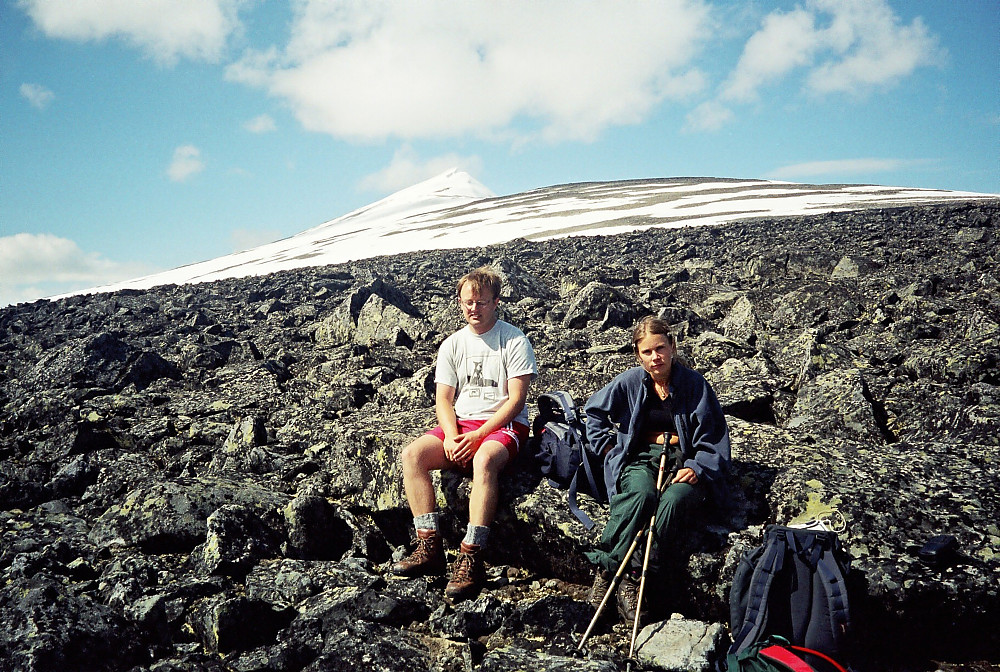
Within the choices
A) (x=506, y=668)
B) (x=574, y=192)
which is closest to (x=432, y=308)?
(x=506, y=668)

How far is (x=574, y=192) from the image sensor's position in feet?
222

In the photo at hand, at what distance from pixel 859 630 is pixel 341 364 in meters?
7.70

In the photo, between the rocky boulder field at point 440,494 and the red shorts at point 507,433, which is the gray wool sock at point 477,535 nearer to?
the rocky boulder field at point 440,494

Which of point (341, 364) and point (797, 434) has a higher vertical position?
point (341, 364)

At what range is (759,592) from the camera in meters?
2.99

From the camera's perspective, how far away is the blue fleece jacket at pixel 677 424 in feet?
11.9

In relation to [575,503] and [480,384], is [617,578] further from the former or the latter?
[480,384]

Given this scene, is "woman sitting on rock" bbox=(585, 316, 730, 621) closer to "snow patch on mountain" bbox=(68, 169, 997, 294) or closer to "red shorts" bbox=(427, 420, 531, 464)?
"red shorts" bbox=(427, 420, 531, 464)

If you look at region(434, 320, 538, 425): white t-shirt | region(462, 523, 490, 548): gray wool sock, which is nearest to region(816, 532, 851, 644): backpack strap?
region(462, 523, 490, 548): gray wool sock

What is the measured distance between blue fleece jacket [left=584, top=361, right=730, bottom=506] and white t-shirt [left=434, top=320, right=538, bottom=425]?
0.71 metres

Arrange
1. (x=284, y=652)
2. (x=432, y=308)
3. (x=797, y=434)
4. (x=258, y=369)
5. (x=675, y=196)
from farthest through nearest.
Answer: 1. (x=675, y=196)
2. (x=432, y=308)
3. (x=258, y=369)
4. (x=797, y=434)
5. (x=284, y=652)

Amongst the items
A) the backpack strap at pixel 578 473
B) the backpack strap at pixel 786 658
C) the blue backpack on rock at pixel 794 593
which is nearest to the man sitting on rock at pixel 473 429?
the backpack strap at pixel 578 473

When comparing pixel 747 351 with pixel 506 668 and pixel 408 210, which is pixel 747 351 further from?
pixel 408 210

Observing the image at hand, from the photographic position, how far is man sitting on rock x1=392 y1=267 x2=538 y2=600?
4.00 metres
